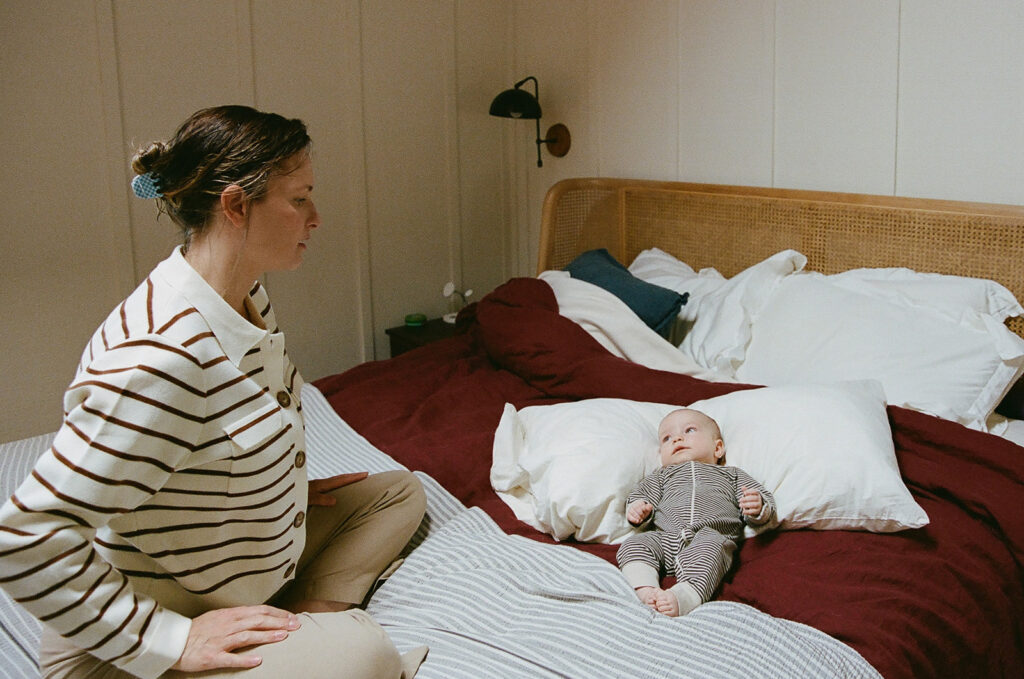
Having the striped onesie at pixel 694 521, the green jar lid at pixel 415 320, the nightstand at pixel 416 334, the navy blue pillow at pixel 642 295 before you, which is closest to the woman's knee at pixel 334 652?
the striped onesie at pixel 694 521

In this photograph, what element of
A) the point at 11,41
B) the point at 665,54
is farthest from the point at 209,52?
the point at 665,54

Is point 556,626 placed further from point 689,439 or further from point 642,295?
point 642,295

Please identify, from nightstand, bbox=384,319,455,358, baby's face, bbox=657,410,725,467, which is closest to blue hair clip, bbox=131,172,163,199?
baby's face, bbox=657,410,725,467

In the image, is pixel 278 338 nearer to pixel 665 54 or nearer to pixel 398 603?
pixel 398 603

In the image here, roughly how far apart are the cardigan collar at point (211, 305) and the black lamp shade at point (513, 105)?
1.99 m

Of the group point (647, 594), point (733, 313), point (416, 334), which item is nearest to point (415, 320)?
point (416, 334)

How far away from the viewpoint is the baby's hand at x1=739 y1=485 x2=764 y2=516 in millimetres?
1501

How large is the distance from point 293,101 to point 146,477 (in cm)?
213

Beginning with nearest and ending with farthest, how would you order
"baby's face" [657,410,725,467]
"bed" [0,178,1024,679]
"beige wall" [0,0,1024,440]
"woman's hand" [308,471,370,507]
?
"bed" [0,178,1024,679] → "woman's hand" [308,471,370,507] → "baby's face" [657,410,725,467] → "beige wall" [0,0,1024,440]

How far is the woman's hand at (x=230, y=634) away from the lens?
1.05 m

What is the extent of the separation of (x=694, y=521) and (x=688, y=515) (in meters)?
0.02

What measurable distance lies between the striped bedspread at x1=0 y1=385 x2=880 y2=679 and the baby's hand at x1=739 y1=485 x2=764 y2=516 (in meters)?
0.23

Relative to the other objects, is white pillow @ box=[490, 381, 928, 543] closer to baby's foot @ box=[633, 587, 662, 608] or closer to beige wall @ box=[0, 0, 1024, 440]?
baby's foot @ box=[633, 587, 662, 608]

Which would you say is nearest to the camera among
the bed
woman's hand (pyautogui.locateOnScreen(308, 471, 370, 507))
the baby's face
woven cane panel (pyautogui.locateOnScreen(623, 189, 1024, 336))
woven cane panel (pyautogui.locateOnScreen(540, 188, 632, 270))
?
the bed
